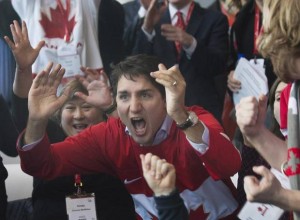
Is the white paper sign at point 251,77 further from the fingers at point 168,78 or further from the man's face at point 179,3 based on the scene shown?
the fingers at point 168,78

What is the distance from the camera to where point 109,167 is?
9.59 ft

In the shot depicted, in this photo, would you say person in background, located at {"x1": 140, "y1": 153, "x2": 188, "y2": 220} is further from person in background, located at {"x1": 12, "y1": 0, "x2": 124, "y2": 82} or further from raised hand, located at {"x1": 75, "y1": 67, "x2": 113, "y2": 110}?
person in background, located at {"x1": 12, "y1": 0, "x2": 124, "y2": 82}

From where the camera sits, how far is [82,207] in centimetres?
298

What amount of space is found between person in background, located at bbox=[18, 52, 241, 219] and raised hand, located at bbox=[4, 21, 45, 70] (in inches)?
8.3

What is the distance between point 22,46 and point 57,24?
689 millimetres

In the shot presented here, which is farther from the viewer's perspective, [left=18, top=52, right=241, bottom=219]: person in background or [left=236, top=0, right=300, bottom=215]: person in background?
[left=18, top=52, right=241, bottom=219]: person in background

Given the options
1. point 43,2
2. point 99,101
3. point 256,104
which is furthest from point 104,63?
point 256,104

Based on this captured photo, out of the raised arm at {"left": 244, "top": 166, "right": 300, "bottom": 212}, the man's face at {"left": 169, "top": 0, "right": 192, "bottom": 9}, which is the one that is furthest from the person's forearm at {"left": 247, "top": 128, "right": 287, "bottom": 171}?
the man's face at {"left": 169, "top": 0, "right": 192, "bottom": 9}

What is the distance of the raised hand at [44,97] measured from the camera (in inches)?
105

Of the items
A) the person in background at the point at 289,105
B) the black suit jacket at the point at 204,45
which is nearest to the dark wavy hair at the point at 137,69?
the person in background at the point at 289,105

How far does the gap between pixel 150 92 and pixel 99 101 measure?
0.37m

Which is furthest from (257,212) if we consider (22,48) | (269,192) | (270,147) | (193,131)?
(22,48)

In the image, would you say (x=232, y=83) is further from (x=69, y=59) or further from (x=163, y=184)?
(x=163, y=184)

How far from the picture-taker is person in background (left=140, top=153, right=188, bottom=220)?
7.08ft
